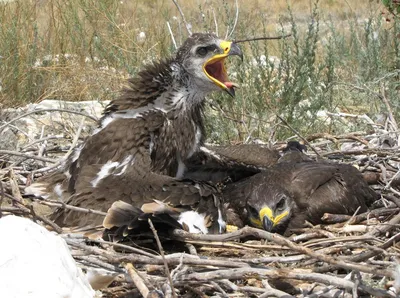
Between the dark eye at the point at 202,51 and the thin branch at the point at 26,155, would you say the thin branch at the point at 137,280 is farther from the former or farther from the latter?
the thin branch at the point at 26,155

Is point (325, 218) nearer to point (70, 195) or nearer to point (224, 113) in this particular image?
point (70, 195)

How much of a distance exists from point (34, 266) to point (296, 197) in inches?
95.8

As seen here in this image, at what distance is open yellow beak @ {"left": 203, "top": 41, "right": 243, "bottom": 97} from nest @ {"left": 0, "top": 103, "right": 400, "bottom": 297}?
106 cm

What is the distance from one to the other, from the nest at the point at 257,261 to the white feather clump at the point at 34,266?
1.05ft

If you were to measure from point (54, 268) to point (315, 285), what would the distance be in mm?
1174

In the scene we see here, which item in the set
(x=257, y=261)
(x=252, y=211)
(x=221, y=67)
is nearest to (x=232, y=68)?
(x=221, y=67)

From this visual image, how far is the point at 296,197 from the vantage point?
4.91 metres

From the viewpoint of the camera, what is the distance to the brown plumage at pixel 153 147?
13.9ft

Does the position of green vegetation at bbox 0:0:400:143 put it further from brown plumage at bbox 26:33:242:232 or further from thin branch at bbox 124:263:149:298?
thin branch at bbox 124:263:149:298

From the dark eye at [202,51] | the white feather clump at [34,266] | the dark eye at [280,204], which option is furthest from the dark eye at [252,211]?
the white feather clump at [34,266]

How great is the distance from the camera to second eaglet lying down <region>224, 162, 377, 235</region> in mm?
4734

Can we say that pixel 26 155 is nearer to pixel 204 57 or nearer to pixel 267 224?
pixel 204 57

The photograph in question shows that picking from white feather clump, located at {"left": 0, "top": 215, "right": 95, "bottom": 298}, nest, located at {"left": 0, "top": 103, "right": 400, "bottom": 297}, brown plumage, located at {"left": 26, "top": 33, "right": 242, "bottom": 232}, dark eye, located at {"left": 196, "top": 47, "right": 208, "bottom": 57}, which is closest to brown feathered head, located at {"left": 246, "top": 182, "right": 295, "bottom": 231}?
nest, located at {"left": 0, "top": 103, "right": 400, "bottom": 297}

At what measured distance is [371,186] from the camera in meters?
5.33
